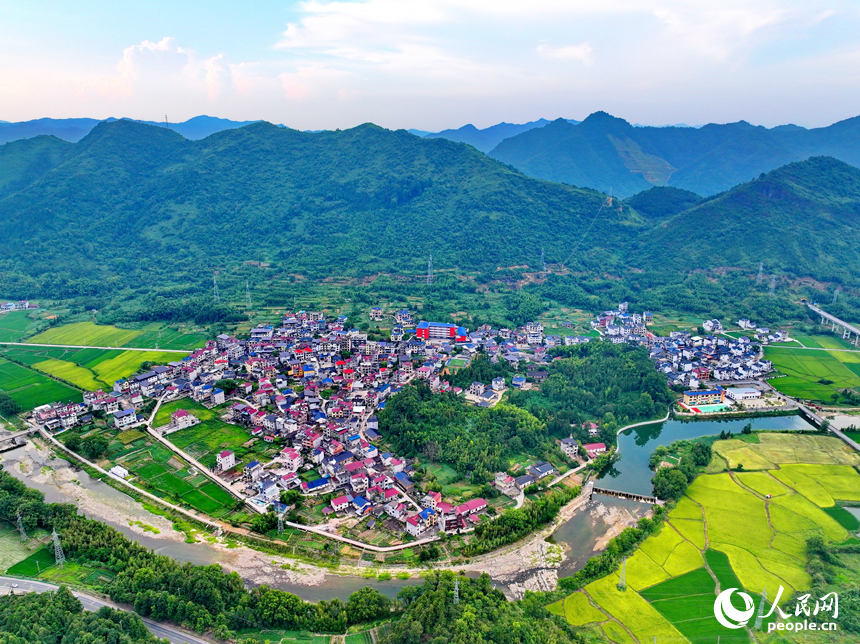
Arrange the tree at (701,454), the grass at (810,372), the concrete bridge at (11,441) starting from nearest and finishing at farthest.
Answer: the tree at (701,454) → the concrete bridge at (11,441) → the grass at (810,372)

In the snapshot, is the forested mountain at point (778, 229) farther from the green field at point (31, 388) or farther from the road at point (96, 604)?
the road at point (96, 604)

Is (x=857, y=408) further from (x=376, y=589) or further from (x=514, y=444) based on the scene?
(x=376, y=589)

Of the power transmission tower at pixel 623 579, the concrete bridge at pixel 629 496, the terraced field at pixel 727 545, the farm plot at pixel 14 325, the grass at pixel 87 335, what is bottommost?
the concrete bridge at pixel 629 496

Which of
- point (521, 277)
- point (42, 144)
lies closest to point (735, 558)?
point (521, 277)

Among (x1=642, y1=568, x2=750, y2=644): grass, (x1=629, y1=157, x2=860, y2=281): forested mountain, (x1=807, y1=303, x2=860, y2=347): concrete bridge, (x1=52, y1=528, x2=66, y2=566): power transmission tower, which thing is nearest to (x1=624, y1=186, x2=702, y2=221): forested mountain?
(x1=629, y1=157, x2=860, y2=281): forested mountain

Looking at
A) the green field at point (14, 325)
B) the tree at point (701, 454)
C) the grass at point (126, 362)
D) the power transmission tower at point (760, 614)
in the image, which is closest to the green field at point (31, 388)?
the grass at point (126, 362)

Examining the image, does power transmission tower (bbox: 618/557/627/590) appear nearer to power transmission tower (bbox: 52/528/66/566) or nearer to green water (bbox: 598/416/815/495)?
green water (bbox: 598/416/815/495)

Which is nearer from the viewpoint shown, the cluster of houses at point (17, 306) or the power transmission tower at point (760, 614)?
the power transmission tower at point (760, 614)
